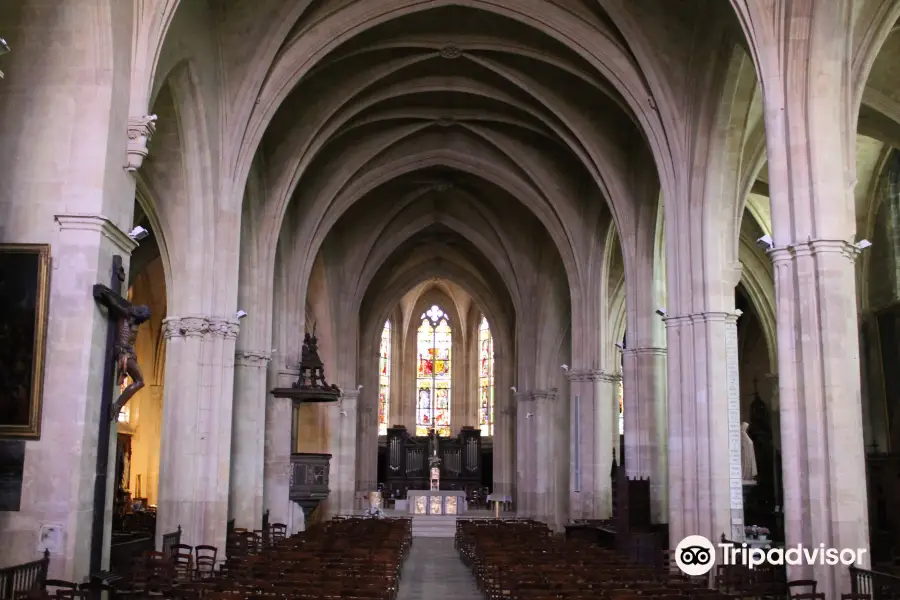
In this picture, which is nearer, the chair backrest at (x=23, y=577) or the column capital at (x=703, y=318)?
the chair backrest at (x=23, y=577)

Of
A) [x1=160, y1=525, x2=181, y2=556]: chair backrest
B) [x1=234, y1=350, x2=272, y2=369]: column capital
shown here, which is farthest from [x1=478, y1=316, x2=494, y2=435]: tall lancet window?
[x1=160, y1=525, x2=181, y2=556]: chair backrest

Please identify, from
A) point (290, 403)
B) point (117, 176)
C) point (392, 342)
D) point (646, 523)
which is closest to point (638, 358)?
point (646, 523)

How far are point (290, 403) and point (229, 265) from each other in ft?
26.7

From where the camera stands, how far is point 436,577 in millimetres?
19641

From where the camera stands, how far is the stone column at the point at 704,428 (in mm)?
16516

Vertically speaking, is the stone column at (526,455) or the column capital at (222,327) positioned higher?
the column capital at (222,327)

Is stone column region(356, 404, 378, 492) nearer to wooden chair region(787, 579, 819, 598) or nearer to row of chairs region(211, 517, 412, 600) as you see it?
row of chairs region(211, 517, 412, 600)

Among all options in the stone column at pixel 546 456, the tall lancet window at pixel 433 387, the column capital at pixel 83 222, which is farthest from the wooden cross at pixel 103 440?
the tall lancet window at pixel 433 387

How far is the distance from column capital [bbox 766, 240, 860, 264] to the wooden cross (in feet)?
28.7

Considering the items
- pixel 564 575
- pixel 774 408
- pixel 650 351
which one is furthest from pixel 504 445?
pixel 564 575

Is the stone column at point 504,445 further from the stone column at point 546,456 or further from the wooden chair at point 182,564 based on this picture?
the wooden chair at point 182,564

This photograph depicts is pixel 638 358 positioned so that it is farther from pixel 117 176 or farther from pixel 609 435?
pixel 117 176

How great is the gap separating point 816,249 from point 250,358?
14.7 meters

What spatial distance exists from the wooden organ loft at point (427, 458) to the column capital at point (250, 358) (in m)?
23.4
